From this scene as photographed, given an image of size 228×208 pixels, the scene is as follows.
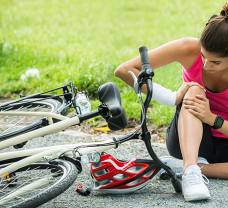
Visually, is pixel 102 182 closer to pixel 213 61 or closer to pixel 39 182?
pixel 39 182

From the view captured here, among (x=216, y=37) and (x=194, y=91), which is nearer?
(x=216, y=37)

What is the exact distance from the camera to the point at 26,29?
9.63 m

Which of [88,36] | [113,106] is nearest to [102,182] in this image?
[113,106]

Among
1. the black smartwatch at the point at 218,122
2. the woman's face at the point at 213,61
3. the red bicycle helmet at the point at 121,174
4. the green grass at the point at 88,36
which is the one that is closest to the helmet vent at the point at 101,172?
the red bicycle helmet at the point at 121,174

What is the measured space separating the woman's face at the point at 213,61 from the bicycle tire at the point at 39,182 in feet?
3.01

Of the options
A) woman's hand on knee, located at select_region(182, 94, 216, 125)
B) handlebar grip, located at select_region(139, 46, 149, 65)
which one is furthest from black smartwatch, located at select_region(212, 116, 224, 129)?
handlebar grip, located at select_region(139, 46, 149, 65)

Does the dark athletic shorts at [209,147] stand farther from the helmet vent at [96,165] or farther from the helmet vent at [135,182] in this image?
the helmet vent at [96,165]

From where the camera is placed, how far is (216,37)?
384 cm

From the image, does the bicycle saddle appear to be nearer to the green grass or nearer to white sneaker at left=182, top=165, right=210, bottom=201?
white sneaker at left=182, top=165, right=210, bottom=201

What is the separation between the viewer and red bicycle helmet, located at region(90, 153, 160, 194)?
3.87 m

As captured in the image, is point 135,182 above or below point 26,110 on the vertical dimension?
below

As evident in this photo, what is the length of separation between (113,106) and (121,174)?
0.55 metres

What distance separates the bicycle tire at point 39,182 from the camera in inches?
133

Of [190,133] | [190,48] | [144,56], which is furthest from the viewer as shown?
[190,48]
